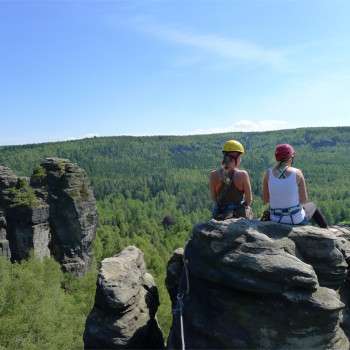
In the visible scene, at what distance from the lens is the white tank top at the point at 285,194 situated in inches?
584

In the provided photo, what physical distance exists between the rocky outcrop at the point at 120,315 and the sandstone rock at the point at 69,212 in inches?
1849

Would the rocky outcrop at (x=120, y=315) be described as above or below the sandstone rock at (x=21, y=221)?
above

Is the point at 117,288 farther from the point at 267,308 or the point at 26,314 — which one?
the point at 26,314

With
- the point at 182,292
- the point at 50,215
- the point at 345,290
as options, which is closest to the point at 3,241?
the point at 50,215

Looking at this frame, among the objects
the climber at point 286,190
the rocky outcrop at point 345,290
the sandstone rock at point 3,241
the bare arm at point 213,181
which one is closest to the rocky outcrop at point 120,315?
the bare arm at point 213,181

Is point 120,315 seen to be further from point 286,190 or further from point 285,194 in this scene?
point 286,190

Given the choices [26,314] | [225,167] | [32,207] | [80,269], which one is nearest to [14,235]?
[32,207]

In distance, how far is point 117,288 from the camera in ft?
54.6

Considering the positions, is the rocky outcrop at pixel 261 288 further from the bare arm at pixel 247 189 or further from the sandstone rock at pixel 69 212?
the sandstone rock at pixel 69 212

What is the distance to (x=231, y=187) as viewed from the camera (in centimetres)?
1627

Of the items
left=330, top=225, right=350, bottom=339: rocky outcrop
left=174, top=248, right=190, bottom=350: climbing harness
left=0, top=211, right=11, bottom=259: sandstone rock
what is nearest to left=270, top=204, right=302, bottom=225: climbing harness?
left=330, top=225, right=350, bottom=339: rocky outcrop

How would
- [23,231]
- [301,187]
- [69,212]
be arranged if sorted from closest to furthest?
[301,187] → [23,231] → [69,212]

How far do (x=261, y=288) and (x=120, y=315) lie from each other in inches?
235

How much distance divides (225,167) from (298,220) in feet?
10.1
